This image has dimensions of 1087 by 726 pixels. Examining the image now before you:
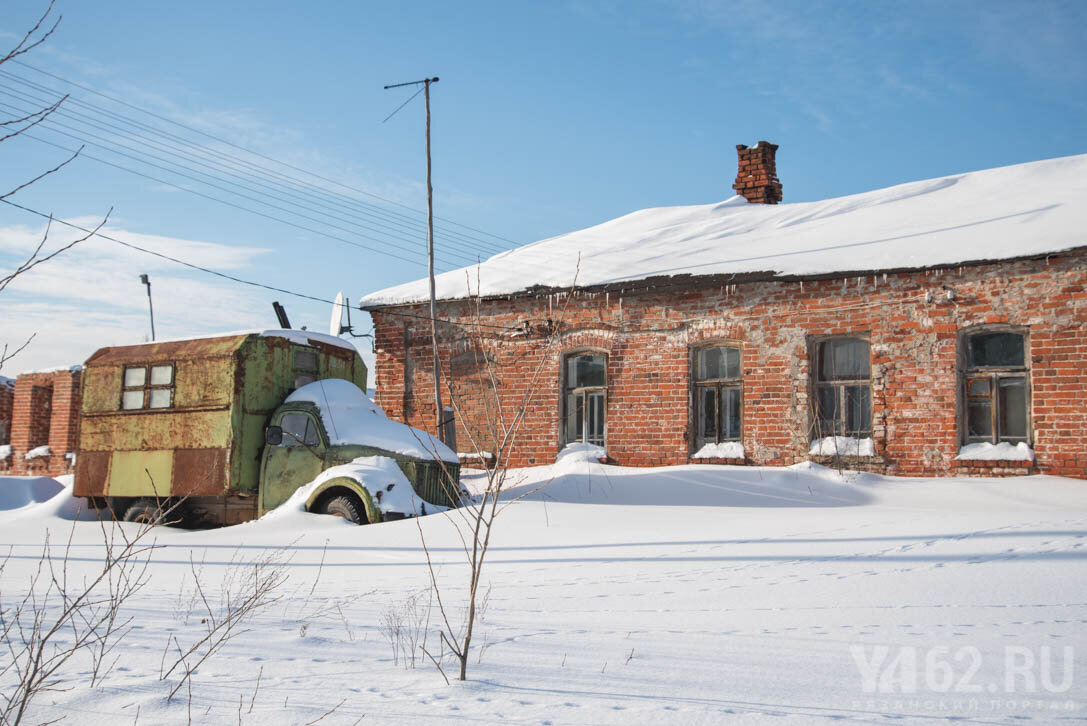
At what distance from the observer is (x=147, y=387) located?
35.3 ft

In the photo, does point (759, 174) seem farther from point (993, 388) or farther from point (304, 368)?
point (304, 368)

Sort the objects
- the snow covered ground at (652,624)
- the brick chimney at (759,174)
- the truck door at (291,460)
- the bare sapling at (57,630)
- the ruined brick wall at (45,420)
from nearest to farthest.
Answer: the bare sapling at (57,630) → the snow covered ground at (652,624) → the truck door at (291,460) → the brick chimney at (759,174) → the ruined brick wall at (45,420)

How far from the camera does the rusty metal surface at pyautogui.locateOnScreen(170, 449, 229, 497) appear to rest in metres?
10.0

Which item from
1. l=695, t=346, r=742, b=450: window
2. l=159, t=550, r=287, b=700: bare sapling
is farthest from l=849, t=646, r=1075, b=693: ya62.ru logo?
l=695, t=346, r=742, b=450: window

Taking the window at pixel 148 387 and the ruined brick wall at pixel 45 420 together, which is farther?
the ruined brick wall at pixel 45 420

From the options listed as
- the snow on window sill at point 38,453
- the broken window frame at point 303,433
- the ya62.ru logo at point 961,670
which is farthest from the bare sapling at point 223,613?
the snow on window sill at point 38,453

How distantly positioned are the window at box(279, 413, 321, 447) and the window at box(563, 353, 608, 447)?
4584 mm

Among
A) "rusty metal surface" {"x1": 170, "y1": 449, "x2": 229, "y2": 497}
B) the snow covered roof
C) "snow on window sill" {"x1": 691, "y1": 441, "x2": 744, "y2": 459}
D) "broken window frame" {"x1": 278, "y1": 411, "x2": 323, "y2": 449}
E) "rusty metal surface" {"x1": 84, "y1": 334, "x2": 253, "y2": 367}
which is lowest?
"rusty metal surface" {"x1": 170, "y1": 449, "x2": 229, "y2": 497}

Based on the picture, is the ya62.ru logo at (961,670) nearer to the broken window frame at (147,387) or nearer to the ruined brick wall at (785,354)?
the ruined brick wall at (785,354)

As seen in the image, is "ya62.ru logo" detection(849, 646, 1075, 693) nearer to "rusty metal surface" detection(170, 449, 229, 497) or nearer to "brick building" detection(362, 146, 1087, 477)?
"brick building" detection(362, 146, 1087, 477)

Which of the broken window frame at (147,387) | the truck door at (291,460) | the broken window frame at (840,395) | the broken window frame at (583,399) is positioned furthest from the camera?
the broken window frame at (583,399)

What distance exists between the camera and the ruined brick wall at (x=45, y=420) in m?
20.2

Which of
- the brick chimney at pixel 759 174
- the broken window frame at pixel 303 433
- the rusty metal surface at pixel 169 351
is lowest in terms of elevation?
the broken window frame at pixel 303 433

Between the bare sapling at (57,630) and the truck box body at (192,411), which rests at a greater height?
the truck box body at (192,411)
